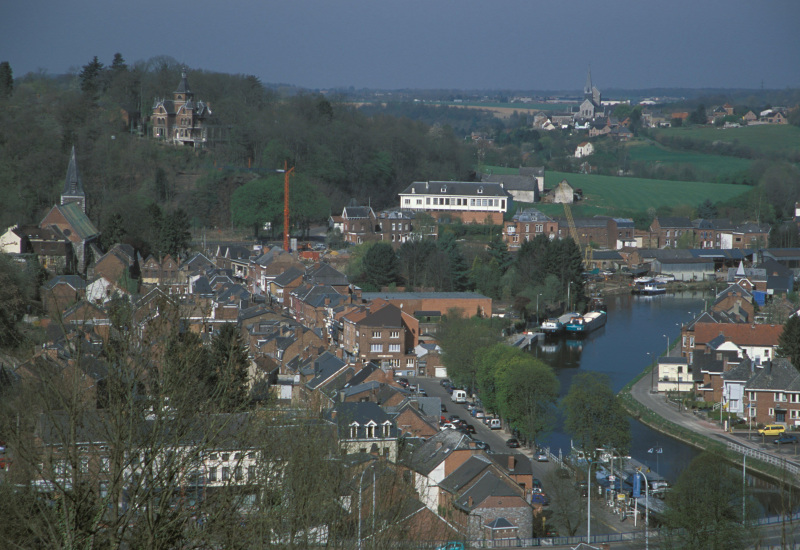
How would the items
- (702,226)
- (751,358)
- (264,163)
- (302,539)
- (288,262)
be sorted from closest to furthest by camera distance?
(302,539) → (751,358) → (288,262) → (264,163) → (702,226)

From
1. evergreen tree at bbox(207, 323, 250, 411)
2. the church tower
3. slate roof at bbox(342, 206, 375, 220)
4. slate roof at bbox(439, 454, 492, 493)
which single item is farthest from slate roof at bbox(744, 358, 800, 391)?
the church tower

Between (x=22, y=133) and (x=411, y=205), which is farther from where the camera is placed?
(x=411, y=205)

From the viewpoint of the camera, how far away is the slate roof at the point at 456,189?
26.4 m

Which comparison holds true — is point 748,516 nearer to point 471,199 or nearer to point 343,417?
point 343,417

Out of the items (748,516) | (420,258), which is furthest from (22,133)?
(748,516)

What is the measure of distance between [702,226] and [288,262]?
12832 millimetres

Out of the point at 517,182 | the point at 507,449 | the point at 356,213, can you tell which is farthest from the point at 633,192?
the point at 507,449

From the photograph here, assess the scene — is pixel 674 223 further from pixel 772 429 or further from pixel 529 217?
pixel 772 429

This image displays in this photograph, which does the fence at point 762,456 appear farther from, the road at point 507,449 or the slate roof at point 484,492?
the slate roof at point 484,492

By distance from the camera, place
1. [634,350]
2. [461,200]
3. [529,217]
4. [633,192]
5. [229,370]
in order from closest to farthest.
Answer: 1. [229,370]
2. [634,350]
3. [529,217]
4. [461,200]
5. [633,192]

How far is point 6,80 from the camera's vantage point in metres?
24.0

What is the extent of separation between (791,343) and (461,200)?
46.8ft

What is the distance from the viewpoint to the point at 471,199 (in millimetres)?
26453

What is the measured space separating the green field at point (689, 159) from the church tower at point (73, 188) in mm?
23652
